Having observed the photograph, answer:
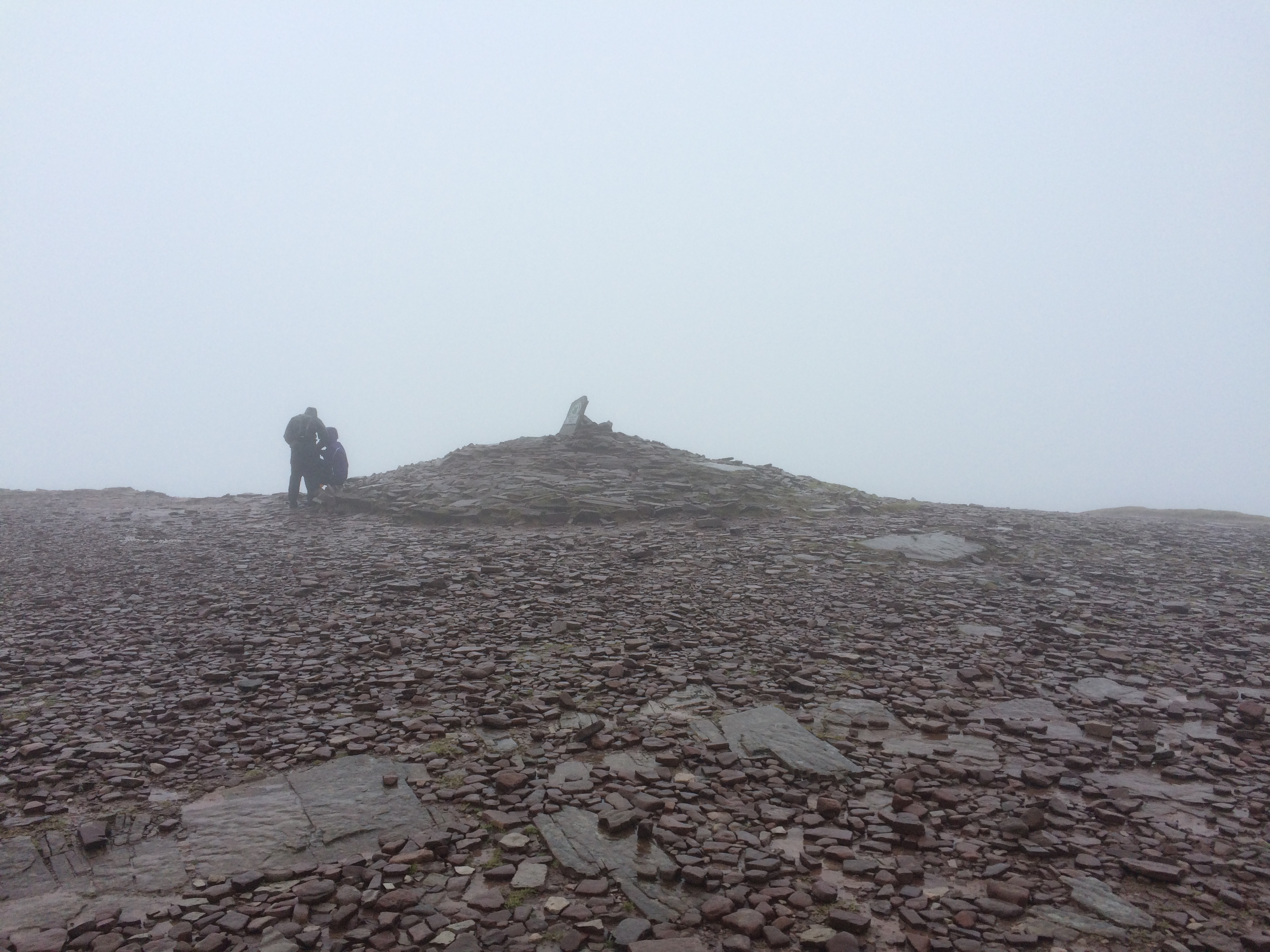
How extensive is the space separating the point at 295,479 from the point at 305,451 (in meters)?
0.85

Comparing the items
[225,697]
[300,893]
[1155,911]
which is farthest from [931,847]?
[225,697]

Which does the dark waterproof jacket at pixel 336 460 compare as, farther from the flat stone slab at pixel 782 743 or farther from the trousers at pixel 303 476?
the flat stone slab at pixel 782 743

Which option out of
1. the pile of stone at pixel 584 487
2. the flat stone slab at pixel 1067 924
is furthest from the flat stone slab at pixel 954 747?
the pile of stone at pixel 584 487

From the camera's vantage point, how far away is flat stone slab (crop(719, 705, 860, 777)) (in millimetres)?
6703

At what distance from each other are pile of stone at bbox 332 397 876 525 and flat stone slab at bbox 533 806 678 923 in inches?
464

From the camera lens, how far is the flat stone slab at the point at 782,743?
670 cm

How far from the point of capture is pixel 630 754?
6.95 meters

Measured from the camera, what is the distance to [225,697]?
7918 mm

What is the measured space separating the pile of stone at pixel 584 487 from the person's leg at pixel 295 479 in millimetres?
1392

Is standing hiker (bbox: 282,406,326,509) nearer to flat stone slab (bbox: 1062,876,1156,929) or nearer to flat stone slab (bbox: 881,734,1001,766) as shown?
flat stone slab (bbox: 881,734,1001,766)

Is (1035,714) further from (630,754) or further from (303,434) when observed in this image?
(303,434)

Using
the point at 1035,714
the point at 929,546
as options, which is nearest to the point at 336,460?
the point at 929,546

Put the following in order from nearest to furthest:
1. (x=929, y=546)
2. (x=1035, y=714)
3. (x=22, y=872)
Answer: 1. (x=22, y=872)
2. (x=1035, y=714)
3. (x=929, y=546)

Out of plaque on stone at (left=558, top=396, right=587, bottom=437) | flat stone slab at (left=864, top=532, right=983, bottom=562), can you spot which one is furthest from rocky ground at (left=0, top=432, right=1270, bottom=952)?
plaque on stone at (left=558, top=396, right=587, bottom=437)
